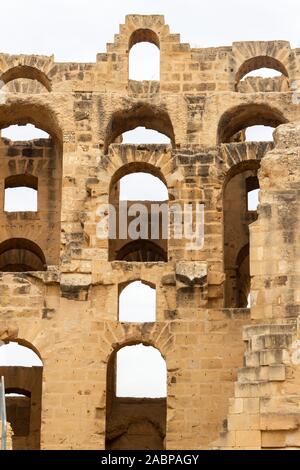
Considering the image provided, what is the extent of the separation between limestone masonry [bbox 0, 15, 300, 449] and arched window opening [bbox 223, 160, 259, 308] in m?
0.05

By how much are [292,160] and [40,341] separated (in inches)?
292

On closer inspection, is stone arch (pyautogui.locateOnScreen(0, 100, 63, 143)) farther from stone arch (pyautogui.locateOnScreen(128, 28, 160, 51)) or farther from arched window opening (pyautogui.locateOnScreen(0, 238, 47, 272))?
arched window opening (pyautogui.locateOnScreen(0, 238, 47, 272))

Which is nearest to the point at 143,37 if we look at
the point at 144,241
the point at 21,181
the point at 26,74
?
the point at 26,74

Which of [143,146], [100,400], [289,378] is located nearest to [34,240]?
[143,146]

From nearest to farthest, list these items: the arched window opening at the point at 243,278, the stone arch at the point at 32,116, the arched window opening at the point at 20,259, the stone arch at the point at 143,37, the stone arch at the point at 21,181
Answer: the stone arch at the point at 32,116 → the stone arch at the point at 143,37 → the stone arch at the point at 21,181 → the arched window opening at the point at 243,278 → the arched window opening at the point at 20,259

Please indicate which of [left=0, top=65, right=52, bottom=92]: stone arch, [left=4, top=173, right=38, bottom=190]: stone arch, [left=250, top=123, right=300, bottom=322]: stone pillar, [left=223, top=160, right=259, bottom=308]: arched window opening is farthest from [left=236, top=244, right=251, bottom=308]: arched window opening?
[left=250, top=123, right=300, bottom=322]: stone pillar

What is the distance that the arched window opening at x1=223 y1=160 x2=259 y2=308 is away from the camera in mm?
31312

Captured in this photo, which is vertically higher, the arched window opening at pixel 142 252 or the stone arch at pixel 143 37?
the stone arch at pixel 143 37

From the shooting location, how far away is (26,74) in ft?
97.6

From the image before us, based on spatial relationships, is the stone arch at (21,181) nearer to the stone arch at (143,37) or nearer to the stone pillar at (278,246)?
the stone arch at (143,37)

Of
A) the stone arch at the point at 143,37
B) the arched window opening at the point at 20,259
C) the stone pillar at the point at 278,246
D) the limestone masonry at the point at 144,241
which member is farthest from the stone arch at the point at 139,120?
the stone pillar at the point at 278,246

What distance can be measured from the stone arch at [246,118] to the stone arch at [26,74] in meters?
4.32

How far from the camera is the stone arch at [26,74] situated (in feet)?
95.6
